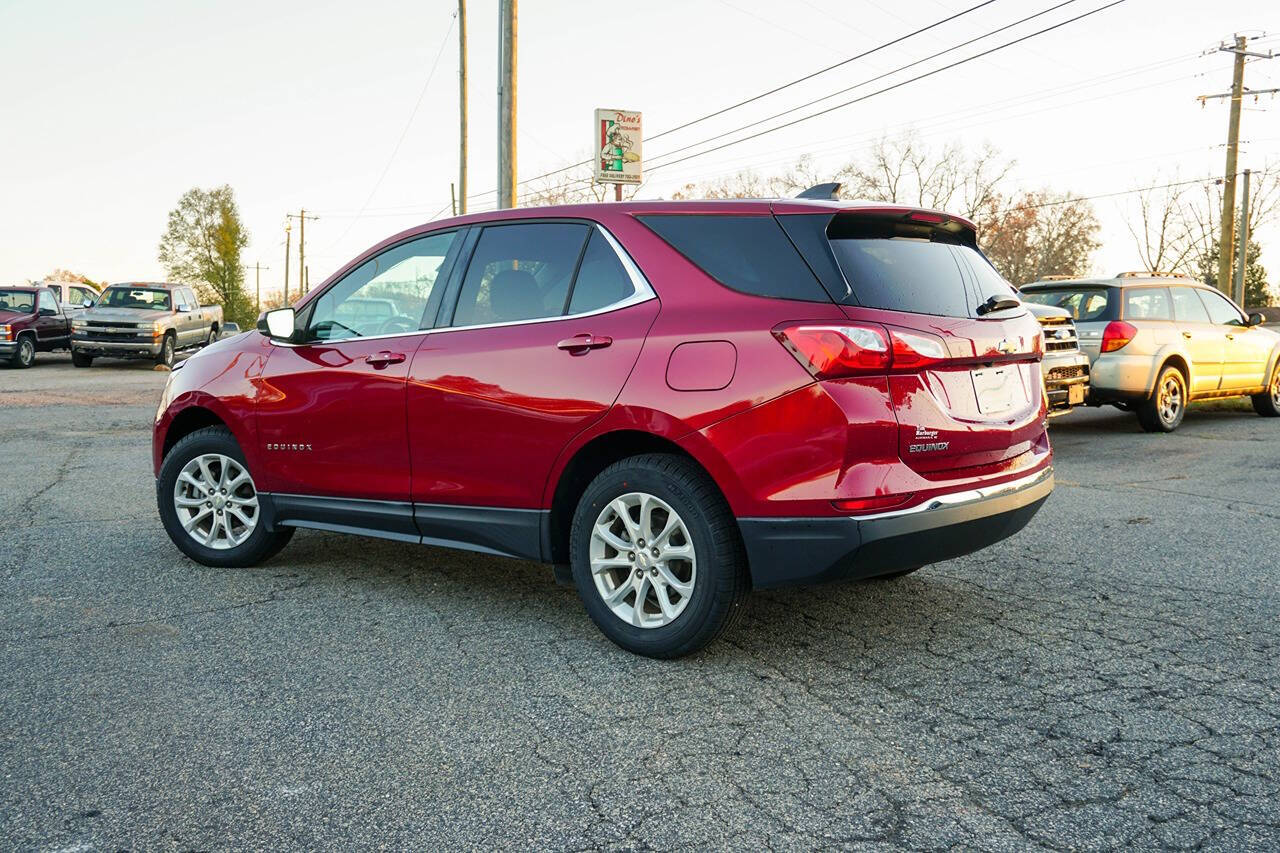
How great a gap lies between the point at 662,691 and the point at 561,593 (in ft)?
4.68

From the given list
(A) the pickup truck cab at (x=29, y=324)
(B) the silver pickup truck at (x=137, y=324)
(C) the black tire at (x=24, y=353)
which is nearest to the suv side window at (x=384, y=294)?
(B) the silver pickup truck at (x=137, y=324)

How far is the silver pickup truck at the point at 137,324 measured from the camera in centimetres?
2369

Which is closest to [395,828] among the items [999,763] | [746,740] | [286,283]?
[746,740]

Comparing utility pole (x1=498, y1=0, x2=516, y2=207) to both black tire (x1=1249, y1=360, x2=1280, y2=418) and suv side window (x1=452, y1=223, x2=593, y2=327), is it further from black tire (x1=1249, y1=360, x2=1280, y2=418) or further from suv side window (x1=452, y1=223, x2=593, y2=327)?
suv side window (x1=452, y1=223, x2=593, y2=327)

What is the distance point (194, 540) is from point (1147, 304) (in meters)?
9.98

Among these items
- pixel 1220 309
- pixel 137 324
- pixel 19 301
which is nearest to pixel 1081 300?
pixel 1220 309

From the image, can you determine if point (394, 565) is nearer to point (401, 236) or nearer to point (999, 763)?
point (401, 236)

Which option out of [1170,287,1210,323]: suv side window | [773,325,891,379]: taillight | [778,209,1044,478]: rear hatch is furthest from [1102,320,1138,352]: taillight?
[773,325,891,379]: taillight

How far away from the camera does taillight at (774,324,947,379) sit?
3.68m

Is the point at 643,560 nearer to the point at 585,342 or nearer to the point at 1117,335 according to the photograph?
the point at 585,342

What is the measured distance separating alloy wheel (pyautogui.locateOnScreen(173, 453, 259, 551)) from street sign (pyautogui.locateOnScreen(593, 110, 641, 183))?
1042 centimetres

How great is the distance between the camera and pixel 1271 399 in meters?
13.6

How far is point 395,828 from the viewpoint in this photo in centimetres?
282

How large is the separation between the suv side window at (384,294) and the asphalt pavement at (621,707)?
4.14ft
